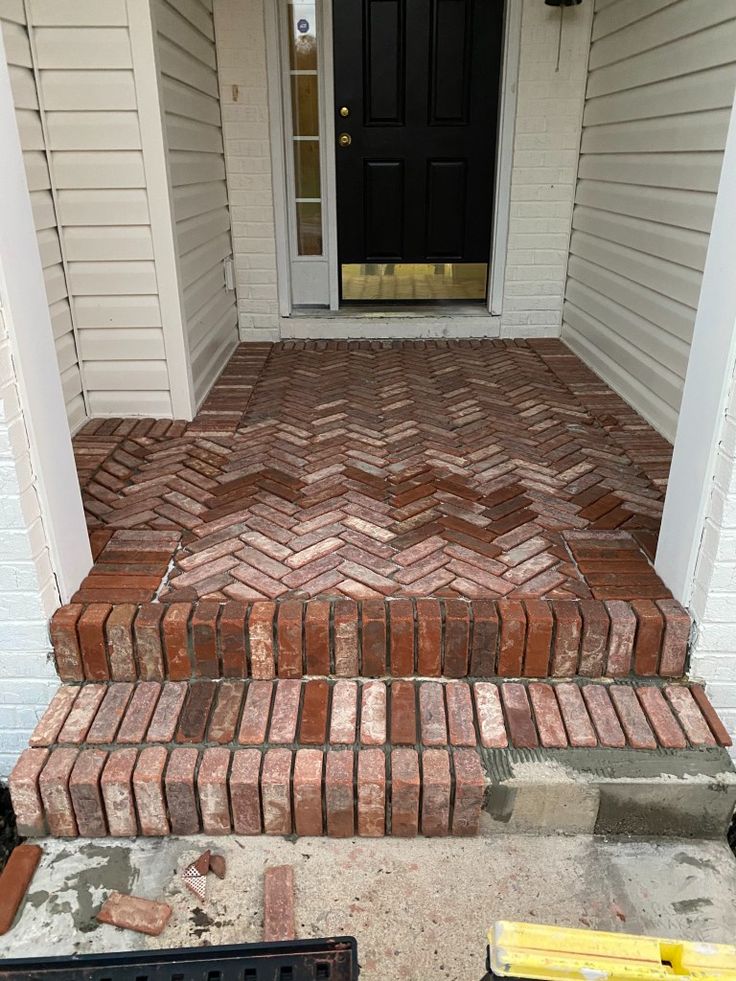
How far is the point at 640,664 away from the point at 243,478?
1.41m

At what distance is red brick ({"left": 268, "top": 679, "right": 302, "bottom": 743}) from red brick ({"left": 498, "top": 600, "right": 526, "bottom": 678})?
1.68 ft

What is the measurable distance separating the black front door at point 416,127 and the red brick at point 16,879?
12.3 feet

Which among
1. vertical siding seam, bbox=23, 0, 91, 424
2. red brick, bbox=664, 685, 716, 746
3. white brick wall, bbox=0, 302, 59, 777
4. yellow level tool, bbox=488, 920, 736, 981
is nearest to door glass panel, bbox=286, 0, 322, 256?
vertical siding seam, bbox=23, 0, 91, 424

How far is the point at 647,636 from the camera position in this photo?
1767mm

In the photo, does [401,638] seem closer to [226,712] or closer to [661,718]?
[226,712]

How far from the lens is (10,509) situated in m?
1.62

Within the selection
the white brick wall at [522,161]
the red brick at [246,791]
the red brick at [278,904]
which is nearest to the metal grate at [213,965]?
the red brick at [278,904]

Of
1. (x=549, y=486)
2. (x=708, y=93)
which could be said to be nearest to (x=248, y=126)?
(x=708, y=93)

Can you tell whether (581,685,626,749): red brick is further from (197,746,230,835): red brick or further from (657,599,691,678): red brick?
(197,746,230,835): red brick

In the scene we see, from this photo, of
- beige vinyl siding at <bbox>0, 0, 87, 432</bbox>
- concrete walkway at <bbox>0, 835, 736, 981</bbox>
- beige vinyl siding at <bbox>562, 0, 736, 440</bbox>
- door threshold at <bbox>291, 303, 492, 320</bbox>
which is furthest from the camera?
door threshold at <bbox>291, 303, 492, 320</bbox>

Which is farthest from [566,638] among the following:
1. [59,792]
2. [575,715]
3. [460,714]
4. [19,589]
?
[19,589]

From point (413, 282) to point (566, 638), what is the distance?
13.8ft

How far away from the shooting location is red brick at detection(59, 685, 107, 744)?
5.46 feet

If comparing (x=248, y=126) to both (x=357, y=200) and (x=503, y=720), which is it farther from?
(x=503, y=720)
